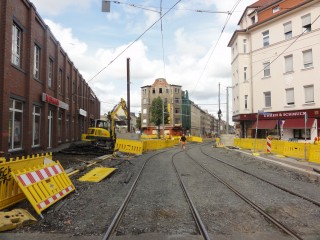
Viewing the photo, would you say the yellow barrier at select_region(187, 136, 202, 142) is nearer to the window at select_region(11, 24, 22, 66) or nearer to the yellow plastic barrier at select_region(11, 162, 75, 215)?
the window at select_region(11, 24, 22, 66)

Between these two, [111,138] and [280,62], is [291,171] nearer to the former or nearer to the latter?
[111,138]

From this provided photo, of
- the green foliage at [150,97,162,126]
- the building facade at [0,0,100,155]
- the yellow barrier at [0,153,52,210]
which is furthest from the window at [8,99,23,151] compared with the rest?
the green foliage at [150,97,162,126]

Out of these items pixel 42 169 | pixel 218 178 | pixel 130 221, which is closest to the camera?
pixel 130 221

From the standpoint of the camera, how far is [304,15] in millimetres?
29891

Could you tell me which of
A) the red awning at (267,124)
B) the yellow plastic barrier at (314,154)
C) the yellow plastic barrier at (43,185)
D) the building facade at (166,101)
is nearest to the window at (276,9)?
the red awning at (267,124)

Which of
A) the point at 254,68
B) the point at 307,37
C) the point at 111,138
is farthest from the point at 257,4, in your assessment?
the point at 111,138

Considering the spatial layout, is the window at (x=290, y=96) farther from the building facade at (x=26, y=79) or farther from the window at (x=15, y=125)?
the window at (x=15, y=125)

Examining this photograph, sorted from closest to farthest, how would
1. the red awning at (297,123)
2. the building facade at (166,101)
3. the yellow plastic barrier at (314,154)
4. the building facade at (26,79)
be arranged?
1. the building facade at (26,79)
2. the yellow plastic barrier at (314,154)
3. the red awning at (297,123)
4. the building facade at (166,101)

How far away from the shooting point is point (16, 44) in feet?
52.5

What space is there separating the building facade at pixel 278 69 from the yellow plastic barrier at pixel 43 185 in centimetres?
2133

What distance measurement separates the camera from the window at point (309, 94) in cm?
2930

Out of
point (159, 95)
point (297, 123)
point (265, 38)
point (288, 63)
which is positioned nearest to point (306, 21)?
point (288, 63)

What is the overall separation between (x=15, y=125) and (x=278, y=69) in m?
26.1

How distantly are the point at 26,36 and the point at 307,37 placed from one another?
2453cm
